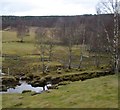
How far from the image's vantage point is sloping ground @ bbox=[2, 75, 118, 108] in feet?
87.2

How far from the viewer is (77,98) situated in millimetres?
28891

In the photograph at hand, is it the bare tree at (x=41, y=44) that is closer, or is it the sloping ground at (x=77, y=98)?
the sloping ground at (x=77, y=98)

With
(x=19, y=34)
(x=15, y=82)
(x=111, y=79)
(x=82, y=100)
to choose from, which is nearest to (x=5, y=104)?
(x=82, y=100)

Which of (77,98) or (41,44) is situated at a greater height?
(41,44)

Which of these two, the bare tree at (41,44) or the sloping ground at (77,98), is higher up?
the bare tree at (41,44)

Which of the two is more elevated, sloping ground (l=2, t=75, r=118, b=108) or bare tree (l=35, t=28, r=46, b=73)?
bare tree (l=35, t=28, r=46, b=73)

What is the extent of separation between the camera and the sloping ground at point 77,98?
26578 mm

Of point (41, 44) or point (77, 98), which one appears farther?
point (41, 44)

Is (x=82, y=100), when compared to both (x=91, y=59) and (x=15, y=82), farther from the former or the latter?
(x=91, y=59)

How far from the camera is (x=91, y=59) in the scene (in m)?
92.6

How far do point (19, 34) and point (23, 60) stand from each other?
77854 mm

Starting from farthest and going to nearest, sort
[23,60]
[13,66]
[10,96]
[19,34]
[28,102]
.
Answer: [19,34] < [23,60] < [13,66] < [10,96] < [28,102]

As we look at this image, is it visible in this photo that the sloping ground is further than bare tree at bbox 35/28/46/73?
No

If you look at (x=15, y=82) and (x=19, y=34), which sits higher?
(x=19, y=34)
